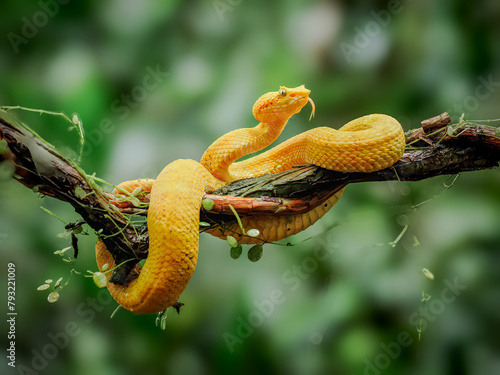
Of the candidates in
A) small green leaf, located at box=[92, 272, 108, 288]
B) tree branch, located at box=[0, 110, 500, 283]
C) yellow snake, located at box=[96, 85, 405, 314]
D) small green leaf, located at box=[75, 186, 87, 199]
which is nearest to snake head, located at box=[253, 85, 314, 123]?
yellow snake, located at box=[96, 85, 405, 314]

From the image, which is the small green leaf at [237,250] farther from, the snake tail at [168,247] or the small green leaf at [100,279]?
the small green leaf at [100,279]

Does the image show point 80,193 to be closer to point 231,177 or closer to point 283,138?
point 231,177

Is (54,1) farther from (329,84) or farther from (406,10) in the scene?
(406,10)

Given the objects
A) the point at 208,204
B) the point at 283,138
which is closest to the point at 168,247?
the point at 208,204

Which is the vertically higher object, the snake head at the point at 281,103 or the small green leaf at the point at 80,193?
the small green leaf at the point at 80,193

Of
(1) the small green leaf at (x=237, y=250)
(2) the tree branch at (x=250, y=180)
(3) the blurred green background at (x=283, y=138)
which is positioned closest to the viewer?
(2) the tree branch at (x=250, y=180)

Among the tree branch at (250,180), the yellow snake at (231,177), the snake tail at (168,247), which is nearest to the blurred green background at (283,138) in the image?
the yellow snake at (231,177)
